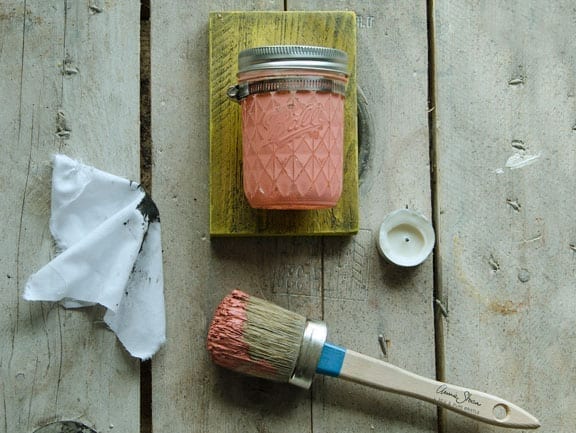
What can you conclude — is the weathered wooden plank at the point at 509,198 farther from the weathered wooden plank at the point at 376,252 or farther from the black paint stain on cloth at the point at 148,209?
the black paint stain on cloth at the point at 148,209

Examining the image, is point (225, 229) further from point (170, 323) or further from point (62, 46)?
point (62, 46)

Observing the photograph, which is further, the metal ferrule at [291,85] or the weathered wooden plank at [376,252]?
the weathered wooden plank at [376,252]

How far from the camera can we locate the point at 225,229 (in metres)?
0.93

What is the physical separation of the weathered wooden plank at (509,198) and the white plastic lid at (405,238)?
3 centimetres

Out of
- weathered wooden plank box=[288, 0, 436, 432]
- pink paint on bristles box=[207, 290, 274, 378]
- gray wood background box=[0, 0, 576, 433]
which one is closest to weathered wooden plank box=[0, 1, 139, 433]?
gray wood background box=[0, 0, 576, 433]

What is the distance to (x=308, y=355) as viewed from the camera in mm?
890

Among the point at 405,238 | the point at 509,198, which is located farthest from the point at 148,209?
the point at 509,198

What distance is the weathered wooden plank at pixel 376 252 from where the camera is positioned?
0.95 meters

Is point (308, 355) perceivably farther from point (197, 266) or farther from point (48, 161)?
point (48, 161)

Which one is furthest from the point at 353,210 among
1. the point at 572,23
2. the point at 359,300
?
the point at 572,23

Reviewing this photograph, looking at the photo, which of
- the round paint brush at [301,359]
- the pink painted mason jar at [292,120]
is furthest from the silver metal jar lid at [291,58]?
the round paint brush at [301,359]

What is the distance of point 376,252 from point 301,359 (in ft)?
0.53

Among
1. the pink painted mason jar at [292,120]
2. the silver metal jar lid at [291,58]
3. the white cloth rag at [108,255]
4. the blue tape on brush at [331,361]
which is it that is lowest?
the blue tape on brush at [331,361]

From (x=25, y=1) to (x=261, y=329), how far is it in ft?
1.51
